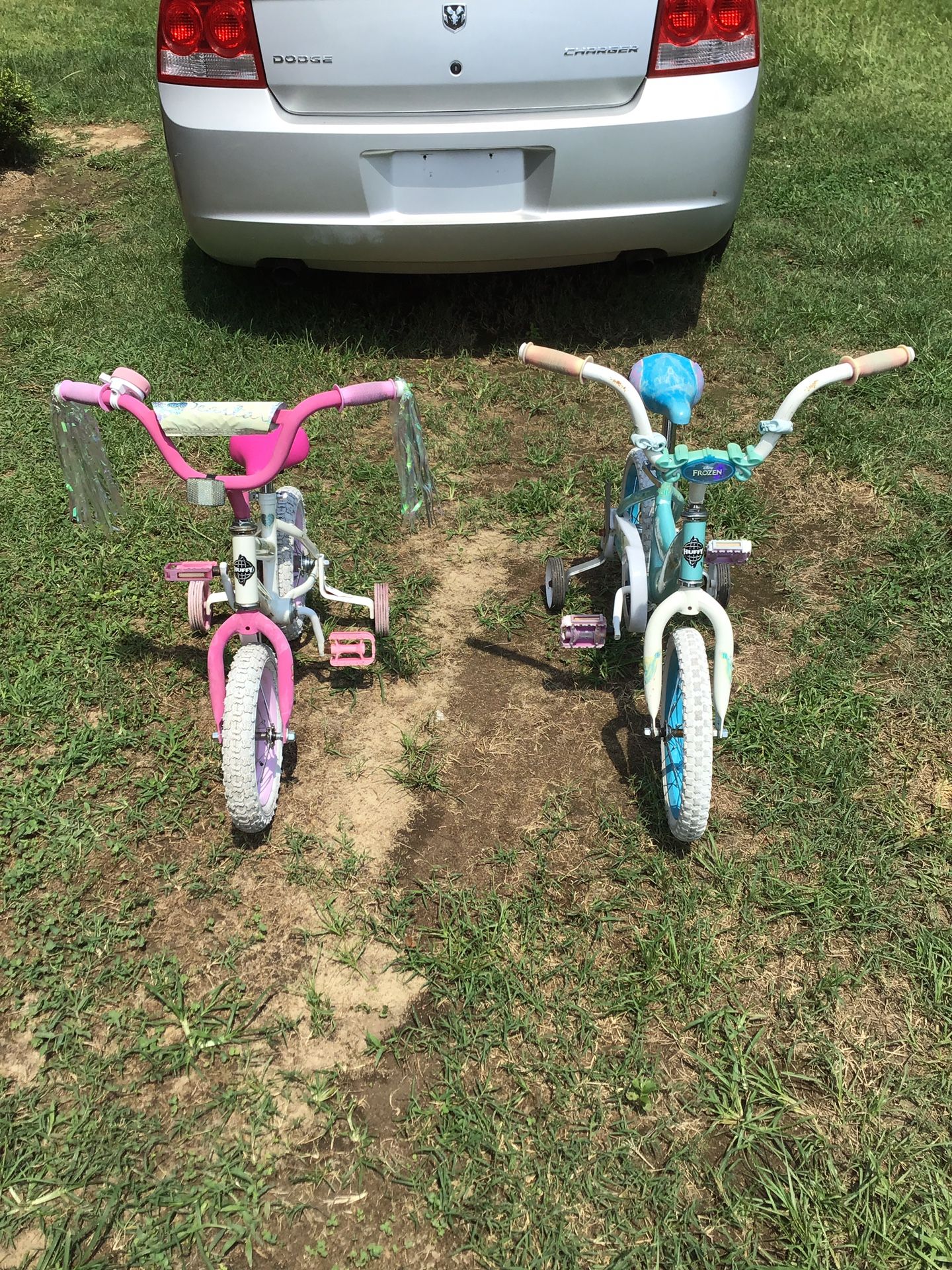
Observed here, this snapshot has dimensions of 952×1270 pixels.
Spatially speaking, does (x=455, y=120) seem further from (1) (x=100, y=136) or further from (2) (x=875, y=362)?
(1) (x=100, y=136)

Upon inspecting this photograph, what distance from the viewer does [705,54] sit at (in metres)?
3.77

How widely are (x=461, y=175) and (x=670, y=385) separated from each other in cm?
178

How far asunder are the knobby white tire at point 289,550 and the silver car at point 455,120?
1.47 m

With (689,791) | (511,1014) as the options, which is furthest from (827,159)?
(511,1014)

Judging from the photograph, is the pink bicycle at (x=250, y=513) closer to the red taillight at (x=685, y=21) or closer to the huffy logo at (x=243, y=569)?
the huffy logo at (x=243, y=569)

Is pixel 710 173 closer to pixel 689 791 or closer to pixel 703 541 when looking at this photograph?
pixel 703 541

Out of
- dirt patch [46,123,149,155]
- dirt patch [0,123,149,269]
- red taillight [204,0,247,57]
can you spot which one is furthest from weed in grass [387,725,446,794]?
dirt patch [46,123,149,155]

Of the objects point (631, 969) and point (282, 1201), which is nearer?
point (282, 1201)

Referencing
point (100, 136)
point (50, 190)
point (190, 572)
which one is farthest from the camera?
point (100, 136)

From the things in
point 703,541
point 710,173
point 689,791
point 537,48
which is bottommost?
point 689,791

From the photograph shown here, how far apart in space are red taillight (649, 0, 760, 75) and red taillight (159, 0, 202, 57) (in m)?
1.73

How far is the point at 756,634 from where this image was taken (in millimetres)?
3268

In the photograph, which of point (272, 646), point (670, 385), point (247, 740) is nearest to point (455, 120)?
point (670, 385)

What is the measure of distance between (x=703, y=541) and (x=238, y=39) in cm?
274
